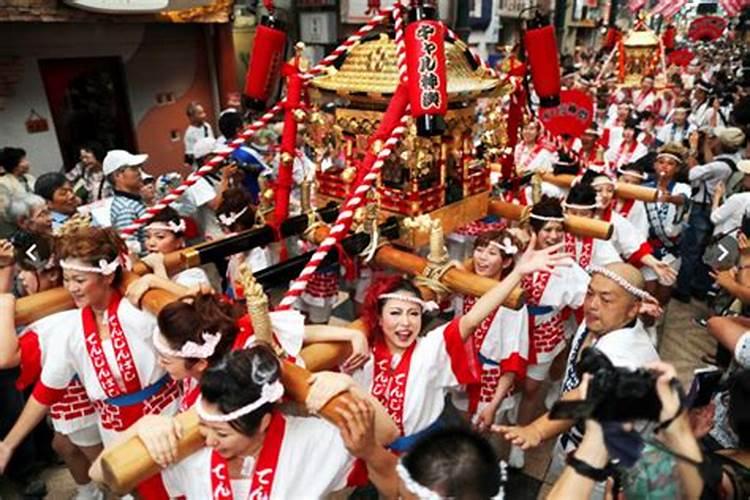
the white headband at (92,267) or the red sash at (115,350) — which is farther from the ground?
the white headband at (92,267)

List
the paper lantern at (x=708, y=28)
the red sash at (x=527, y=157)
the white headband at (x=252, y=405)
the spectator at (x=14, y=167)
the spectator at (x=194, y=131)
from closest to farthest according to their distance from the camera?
1. the white headband at (x=252, y=405)
2. the spectator at (x=14, y=167)
3. the red sash at (x=527, y=157)
4. the spectator at (x=194, y=131)
5. the paper lantern at (x=708, y=28)

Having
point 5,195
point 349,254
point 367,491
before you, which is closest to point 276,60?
point 349,254

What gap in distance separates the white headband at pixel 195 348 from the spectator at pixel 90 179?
13.6 feet

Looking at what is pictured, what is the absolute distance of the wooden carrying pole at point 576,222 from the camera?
324 cm

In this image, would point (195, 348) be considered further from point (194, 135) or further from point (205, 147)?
point (194, 135)

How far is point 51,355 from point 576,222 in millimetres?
3115

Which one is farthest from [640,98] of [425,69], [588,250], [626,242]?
[425,69]

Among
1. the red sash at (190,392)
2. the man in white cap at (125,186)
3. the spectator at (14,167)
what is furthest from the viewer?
the spectator at (14,167)

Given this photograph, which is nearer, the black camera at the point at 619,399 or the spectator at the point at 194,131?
the black camera at the point at 619,399

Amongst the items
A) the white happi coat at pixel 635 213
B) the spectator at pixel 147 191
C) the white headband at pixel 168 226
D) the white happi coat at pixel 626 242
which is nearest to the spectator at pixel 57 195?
the spectator at pixel 147 191

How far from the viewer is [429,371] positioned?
8.46 ft

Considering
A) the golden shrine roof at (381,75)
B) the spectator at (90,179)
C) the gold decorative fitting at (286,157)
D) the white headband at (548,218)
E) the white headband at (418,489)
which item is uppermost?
the golden shrine roof at (381,75)

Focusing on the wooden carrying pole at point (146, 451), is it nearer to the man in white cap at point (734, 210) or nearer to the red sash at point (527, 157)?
the man in white cap at point (734, 210)

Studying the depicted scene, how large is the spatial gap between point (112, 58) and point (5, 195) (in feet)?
19.4
